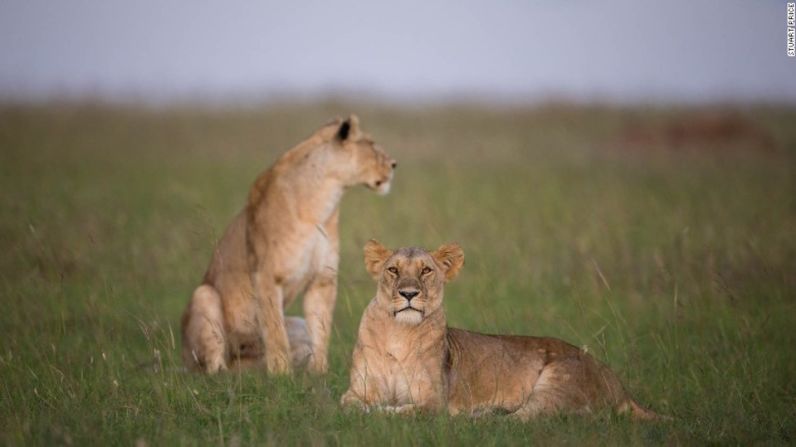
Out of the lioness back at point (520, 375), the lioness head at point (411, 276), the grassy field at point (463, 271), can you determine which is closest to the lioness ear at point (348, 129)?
the grassy field at point (463, 271)

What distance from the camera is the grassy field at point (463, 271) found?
6074mm

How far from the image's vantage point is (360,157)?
28.6 feet

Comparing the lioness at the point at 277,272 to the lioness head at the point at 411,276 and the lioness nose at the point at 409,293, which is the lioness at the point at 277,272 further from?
the lioness nose at the point at 409,293

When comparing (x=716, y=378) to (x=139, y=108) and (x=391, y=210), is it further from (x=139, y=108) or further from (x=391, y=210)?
(x=139, y=108)

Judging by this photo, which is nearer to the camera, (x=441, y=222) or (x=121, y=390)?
(x=121, y=390)

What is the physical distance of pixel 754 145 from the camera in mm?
23719

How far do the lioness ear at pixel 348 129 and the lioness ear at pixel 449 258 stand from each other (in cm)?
221

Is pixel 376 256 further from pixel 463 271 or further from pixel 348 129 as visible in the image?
pixel 463 271

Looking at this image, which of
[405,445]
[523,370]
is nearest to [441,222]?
[523,370]

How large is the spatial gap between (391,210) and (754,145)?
36.3 ft

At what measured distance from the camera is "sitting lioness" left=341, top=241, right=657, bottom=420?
6.37 metres

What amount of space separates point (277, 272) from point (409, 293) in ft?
6.34

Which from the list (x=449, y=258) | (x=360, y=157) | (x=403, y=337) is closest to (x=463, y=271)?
A: (x=360, y=157)

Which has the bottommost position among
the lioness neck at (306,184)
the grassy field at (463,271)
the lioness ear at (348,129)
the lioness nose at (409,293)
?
the grassy field at (463,271)
